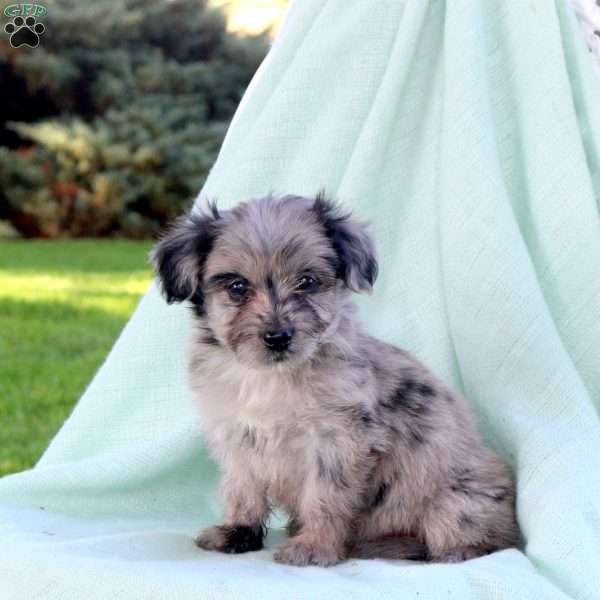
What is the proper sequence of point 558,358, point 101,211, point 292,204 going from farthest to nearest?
point 101,211
point 558,358
point 292,204

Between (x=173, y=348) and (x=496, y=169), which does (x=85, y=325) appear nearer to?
(x=173, y=348)

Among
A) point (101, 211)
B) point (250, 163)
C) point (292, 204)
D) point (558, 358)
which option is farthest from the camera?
point (101, 211)

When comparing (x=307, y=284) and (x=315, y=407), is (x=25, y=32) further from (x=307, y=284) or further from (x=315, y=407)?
(x=315, y=407)

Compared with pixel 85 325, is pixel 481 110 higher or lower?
higher

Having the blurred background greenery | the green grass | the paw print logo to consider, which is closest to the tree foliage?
the blurred background greenery

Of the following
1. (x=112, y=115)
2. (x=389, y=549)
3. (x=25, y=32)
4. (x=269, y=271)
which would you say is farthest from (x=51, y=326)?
(x=25, y=32)

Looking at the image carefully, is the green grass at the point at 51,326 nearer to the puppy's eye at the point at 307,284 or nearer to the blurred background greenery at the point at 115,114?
the blurred background greenery at the point at 115,114

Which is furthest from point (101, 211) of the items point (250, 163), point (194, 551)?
point (194, 551)

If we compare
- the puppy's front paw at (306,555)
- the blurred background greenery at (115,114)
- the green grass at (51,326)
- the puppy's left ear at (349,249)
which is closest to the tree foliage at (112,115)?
the blurred background greenery at (115,114)

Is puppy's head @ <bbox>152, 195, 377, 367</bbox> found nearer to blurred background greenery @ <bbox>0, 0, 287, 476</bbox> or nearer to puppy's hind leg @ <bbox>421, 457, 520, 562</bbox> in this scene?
puppy's hind leg @ <bbox>421, 457, 520, 562</bbox>
